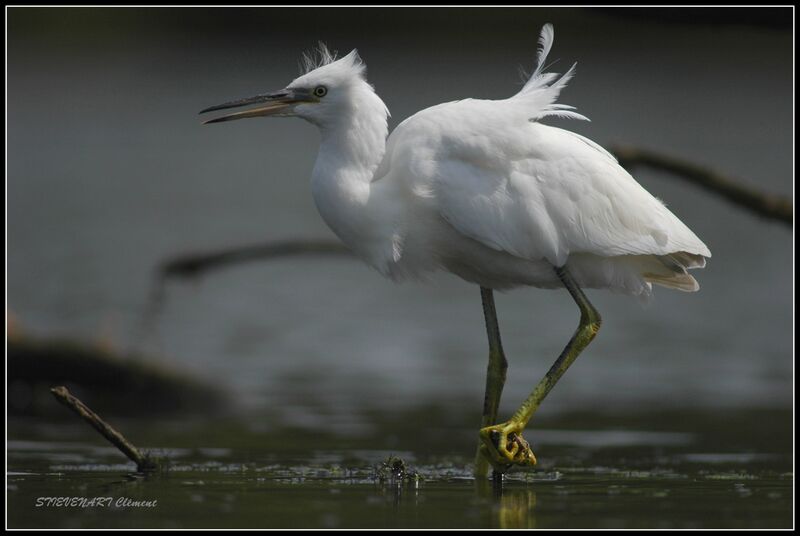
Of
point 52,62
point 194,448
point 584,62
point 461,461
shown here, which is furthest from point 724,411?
point 52,62

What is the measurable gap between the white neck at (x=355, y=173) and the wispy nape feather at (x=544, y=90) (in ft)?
2.86

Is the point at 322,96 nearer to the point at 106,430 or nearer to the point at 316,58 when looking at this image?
the point at 316,58

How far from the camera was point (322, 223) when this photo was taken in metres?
22.5

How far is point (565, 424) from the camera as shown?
37.4ft

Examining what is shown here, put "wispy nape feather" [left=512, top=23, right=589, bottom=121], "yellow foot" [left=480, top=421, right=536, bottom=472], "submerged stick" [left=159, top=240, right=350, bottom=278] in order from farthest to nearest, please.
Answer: "submerged stick" [left=159, top=240, right=350, bottom=278] < "wispy nape feather" [left=512, top=23, right=589, bottom=121] < "yellow foot" [left=480, top=421, right=536, bottom=472]

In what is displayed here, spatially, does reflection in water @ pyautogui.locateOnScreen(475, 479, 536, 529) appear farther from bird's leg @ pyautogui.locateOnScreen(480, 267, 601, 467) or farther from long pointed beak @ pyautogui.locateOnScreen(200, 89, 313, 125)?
long pointed beak @ pyautogui.locateOnScreen(200, 89, 313, 125)

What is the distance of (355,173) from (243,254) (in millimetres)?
4068

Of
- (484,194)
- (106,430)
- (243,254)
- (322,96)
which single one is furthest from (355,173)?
(243,254)

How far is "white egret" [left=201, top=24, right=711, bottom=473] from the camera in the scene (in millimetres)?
8203

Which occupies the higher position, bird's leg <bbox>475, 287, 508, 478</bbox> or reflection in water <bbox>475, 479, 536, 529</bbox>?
bird's leg <bbox>475, 287, 508, 478</bbox>

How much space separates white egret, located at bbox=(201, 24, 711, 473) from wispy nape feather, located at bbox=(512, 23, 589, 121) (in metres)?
0.01

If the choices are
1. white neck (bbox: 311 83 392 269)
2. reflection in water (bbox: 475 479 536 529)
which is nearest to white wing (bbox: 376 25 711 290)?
white neck (bbox: 311 83 392 269)

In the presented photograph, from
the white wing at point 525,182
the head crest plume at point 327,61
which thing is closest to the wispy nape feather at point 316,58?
the head crest plume at point 327,61

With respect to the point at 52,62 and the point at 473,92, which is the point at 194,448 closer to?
the point at 473,92
